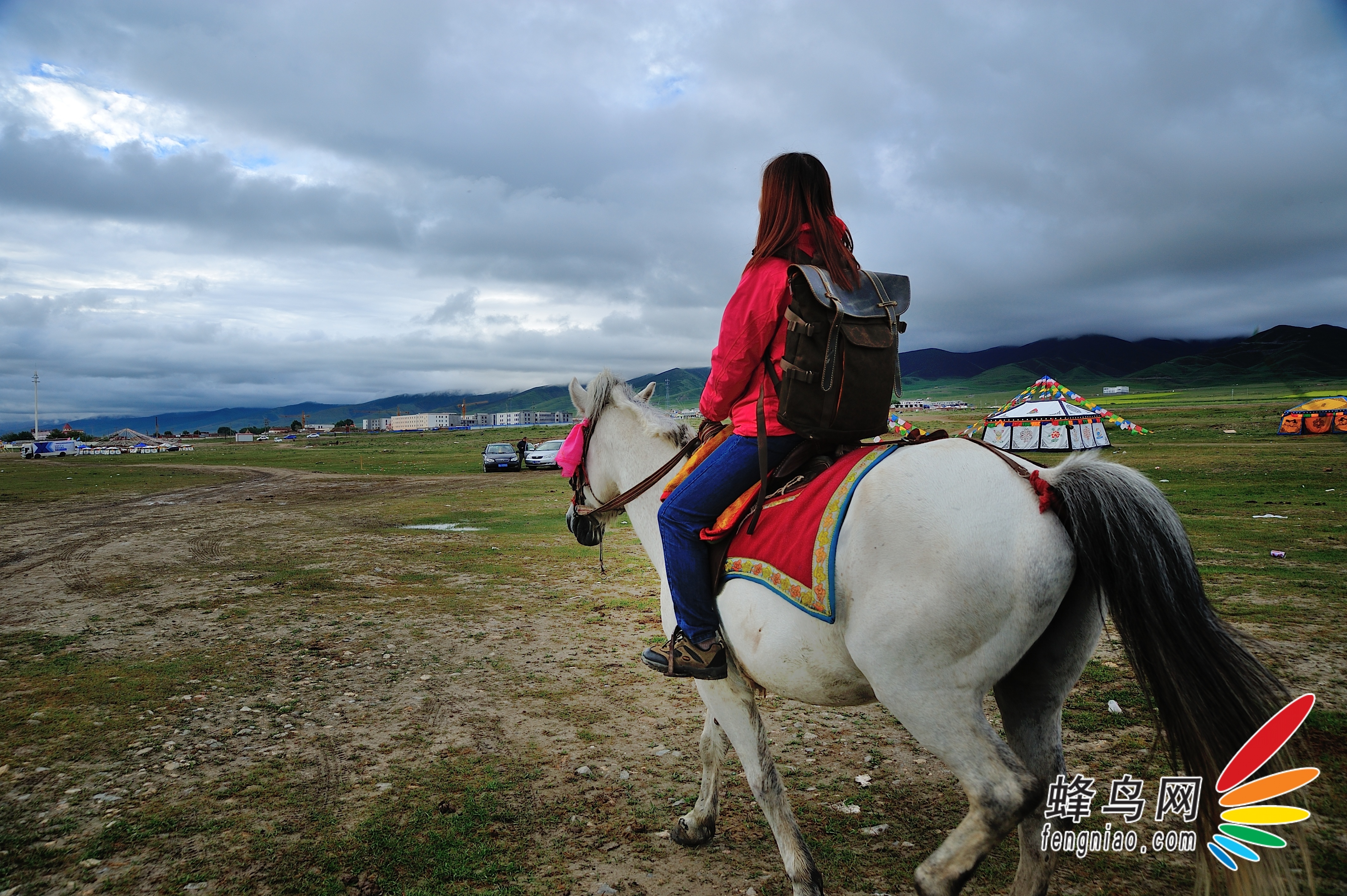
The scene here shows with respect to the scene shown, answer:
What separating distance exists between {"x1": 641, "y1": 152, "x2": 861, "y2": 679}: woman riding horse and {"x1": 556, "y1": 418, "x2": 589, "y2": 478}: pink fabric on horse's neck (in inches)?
49.8

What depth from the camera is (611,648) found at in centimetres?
714

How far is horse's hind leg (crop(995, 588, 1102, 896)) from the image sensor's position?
2.58 m

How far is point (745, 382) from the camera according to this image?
312 centimetres

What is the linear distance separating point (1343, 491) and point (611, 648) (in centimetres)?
1894

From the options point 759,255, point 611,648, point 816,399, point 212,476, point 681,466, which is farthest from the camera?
point 212,476

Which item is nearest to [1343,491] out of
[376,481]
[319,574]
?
[319,574]

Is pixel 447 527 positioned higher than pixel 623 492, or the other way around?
pixel 623 492

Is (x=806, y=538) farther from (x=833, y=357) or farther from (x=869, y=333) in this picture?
(x=869, y=333)

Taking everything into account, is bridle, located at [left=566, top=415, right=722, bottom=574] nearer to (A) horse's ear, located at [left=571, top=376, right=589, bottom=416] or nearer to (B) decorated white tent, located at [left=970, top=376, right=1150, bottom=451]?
(A) horse's ear, located at [left=571, top=376, right=589, bottom=416]

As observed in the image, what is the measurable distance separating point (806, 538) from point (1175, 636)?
4.65 feet

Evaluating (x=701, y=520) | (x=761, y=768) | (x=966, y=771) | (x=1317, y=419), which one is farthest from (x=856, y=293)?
(x=1317, y=419)

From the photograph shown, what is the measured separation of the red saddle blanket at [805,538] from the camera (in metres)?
2.64

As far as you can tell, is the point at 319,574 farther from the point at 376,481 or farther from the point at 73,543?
the point at 376,481

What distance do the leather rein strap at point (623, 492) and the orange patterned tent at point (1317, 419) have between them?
142 ft
